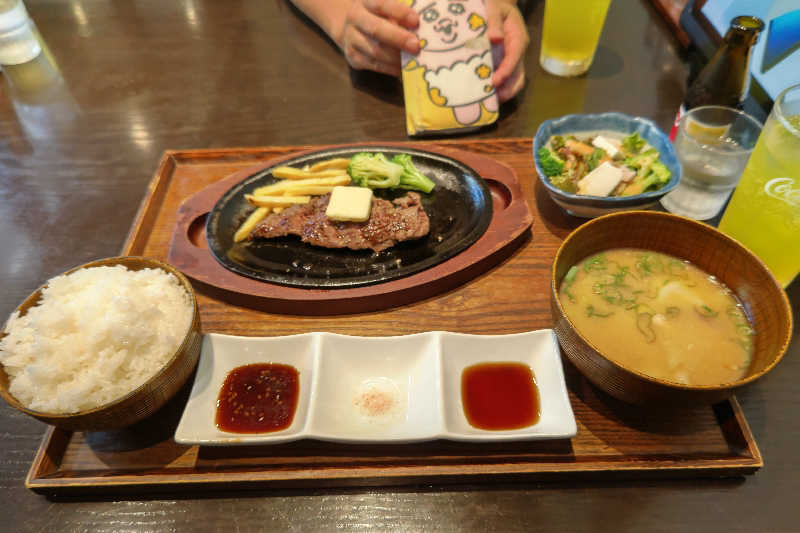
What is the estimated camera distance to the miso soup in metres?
1.49

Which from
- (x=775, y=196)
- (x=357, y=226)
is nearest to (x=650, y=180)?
(x=775, y=196)

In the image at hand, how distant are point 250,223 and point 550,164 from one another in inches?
53.8

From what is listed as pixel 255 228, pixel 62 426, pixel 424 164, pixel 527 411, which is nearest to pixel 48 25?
pixel 255 228

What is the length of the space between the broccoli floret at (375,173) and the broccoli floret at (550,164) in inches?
25.7

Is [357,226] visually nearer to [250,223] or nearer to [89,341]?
[250,223]

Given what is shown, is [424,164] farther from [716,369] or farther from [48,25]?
[48,25]

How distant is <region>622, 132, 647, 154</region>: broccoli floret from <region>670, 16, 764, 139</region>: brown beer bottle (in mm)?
196

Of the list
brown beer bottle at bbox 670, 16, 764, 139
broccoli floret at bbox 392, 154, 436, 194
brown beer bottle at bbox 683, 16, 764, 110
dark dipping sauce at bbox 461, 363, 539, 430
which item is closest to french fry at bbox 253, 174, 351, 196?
broccoli floret at bbox 392, 154, 436, 194

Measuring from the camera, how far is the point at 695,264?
5.73ft

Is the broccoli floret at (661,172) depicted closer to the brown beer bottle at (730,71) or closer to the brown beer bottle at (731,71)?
the brown beer bottle at (730,71)

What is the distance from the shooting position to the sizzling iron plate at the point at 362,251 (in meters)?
1.98

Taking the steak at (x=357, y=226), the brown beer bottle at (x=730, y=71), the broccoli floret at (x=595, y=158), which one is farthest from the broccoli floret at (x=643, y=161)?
the steak at (x=357, y=226)

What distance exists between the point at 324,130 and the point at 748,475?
2.45 m

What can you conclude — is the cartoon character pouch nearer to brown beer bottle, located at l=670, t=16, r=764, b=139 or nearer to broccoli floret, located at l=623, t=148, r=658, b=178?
broccoli floret, located at l=623, t=148, r=658, b=178
